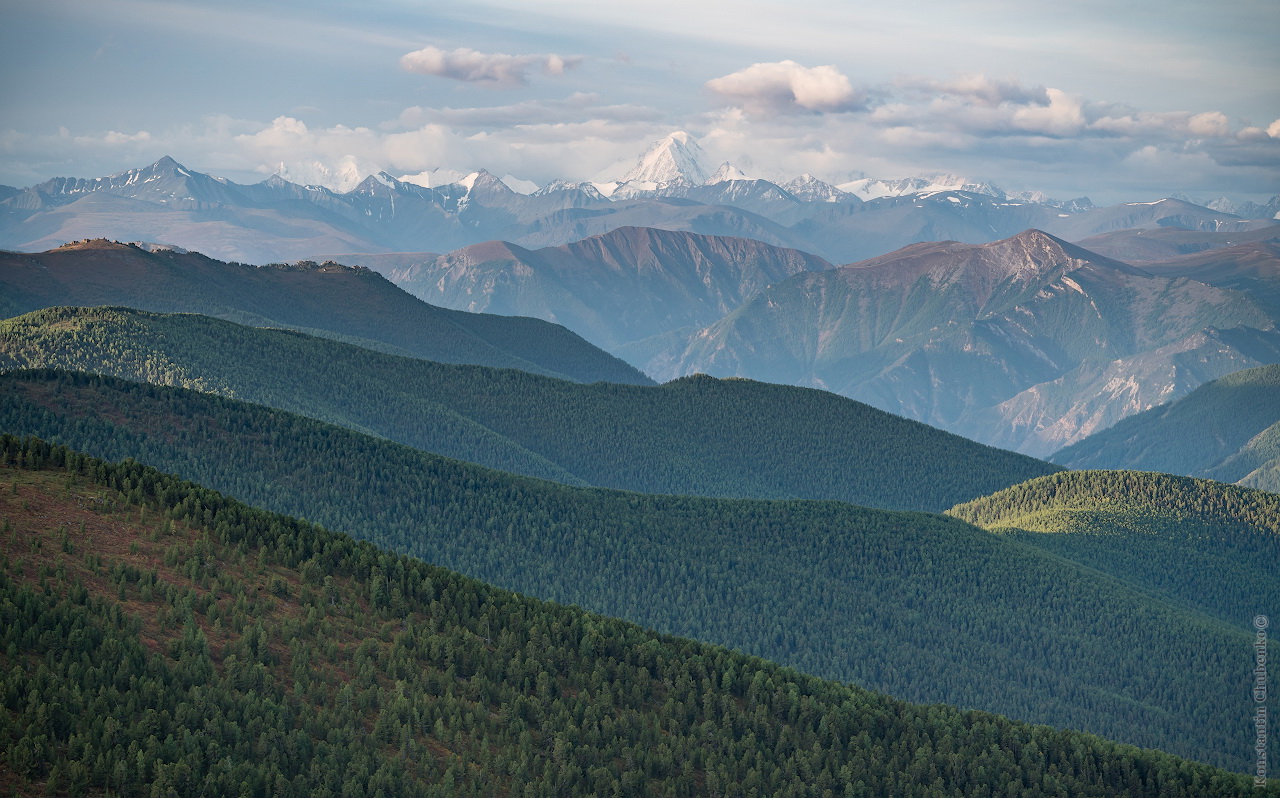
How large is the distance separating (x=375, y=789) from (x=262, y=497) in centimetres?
12302

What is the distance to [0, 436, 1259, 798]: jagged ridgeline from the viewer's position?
72688 mm

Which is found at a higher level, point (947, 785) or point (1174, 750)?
point (947, 785)

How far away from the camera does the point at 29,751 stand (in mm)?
65375

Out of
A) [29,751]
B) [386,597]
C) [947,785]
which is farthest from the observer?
[947,785]

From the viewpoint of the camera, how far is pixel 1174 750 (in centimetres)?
19700

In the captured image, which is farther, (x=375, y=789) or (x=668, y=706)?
(x=668, y=706)

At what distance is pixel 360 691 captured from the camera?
284ft

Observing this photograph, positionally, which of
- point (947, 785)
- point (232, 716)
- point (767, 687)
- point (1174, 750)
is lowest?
point (1174, 750)

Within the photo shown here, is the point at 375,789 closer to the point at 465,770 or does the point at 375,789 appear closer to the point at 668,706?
the point at 465,770

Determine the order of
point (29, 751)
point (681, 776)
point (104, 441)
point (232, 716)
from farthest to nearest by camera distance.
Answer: point (104, 441), point (681, 776), point (232, 716), point (29, 751)

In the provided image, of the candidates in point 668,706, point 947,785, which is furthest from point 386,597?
point 947,785

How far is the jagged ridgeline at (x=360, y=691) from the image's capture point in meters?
72.7

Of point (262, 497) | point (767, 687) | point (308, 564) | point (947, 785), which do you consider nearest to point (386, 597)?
point (308, 564)

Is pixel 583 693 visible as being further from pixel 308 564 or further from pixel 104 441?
pixel 104 441
